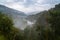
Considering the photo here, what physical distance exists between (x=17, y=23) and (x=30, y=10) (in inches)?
63.5

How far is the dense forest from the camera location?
23.4 feet

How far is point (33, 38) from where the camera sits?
720 cm

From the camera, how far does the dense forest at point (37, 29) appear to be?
7.15 metres

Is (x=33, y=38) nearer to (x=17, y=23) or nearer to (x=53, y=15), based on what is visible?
(x=17, y=23)

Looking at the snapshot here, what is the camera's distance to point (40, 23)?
7.59 meters

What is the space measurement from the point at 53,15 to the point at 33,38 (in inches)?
70.4

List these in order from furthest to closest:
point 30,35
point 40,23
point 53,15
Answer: point 53,15, point 40,23, point 30,35

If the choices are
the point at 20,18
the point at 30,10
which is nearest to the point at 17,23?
the point at 20,18

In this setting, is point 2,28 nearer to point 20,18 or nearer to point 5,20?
point 5,20

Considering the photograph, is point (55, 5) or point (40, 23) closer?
point (40, 23)

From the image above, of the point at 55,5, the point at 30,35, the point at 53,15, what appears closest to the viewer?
the point at 30,35

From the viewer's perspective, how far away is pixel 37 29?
7.48m

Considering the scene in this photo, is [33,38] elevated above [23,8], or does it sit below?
below

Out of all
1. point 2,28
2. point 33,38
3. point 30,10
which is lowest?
point 33,38
